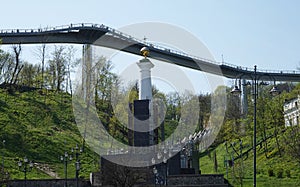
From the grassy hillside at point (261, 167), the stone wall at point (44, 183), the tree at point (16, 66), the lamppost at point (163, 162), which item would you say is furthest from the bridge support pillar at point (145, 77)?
the tree at point (16, 66)

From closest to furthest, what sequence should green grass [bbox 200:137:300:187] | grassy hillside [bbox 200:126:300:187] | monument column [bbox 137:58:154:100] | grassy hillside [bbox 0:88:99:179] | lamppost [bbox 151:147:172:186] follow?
lamppost [bbox 151:147:172:186], green grass [bbox 200:137:300:187], grassy hillside [bbox 200:126:300:187], monument column [bbox 137:58:154:100], grassy hillside [bbox 0:88:99:179]

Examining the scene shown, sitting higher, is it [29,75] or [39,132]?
[29,75]

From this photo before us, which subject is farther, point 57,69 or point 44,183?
point 57,69

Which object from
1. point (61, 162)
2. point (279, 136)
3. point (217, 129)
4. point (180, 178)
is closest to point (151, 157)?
point (180, 178)

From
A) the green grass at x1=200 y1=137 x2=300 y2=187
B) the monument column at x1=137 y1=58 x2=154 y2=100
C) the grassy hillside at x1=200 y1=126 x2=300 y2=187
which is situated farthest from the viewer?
the monument column at x1=137 y1=58 x2=154 y2=100

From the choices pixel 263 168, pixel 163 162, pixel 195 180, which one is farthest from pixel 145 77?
pixel 263 168

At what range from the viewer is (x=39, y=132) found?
4775 centimetres

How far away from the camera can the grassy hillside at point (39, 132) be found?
4000cm

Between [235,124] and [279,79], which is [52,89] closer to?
[235,124]

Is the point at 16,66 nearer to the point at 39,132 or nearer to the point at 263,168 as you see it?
the point at 39,132

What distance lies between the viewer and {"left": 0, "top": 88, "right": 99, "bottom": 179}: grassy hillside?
40.0 meters

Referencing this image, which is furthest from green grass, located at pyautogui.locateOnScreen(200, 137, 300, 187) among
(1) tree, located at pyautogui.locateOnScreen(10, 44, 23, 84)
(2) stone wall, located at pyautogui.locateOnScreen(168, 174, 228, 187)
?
(1) tree, located at pyautogui.locateOnScreen(10, 44, 23, 84)

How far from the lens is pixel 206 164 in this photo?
44938 millimetres

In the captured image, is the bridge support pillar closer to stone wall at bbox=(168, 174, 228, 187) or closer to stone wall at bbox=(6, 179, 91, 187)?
stone wall at bbox=(168, 174, 228, 187)
